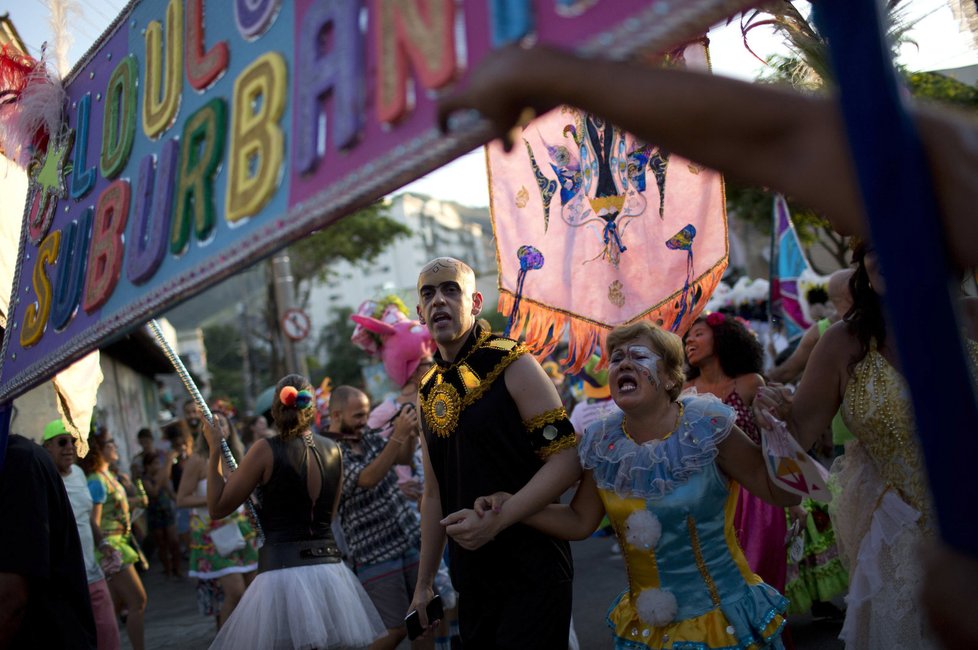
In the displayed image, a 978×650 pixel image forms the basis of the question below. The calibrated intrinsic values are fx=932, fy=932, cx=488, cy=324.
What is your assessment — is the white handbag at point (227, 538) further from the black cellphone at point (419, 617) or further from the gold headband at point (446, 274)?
the gold headband at point (446, 274)

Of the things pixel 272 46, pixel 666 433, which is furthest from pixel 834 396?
pixel 272 46

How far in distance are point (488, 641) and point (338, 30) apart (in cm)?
252

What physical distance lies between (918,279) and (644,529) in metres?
2.38

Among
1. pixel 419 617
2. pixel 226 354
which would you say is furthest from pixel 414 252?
pixel 419 617

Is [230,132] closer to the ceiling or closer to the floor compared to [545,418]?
closer to the ceiling

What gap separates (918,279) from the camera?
36.7 inches

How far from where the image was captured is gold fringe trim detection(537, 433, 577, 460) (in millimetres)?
3443

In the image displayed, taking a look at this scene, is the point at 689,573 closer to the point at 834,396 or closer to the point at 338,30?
the point at 834,396

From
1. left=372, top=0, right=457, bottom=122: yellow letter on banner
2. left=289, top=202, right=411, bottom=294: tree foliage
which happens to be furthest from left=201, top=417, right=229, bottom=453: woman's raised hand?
left=289, top=202, right=411, bottom=294: tree foliage

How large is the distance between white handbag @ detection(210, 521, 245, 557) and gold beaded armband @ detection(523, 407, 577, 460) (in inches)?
207

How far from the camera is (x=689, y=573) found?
3188 mm

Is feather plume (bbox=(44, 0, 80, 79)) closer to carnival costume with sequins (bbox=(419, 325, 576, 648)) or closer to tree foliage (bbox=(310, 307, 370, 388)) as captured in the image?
carnival costume with sequins (bbox=(419, 325, 576, 648))

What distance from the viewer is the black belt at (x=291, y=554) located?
5.12m

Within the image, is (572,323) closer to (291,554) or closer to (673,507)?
(673,507)
